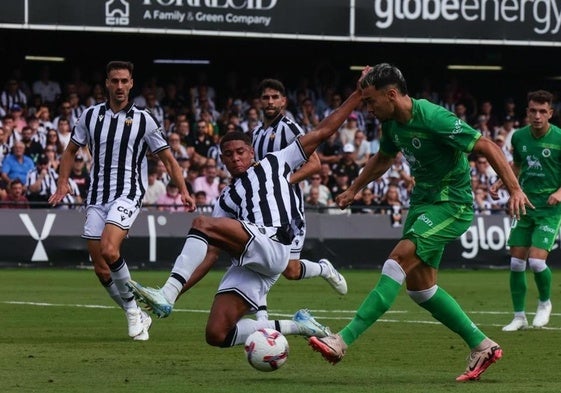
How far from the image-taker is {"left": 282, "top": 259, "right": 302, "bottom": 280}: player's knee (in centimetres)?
1400

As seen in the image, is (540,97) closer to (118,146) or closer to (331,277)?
(331,277)

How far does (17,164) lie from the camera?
25.0 meters

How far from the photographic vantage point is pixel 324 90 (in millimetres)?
32375

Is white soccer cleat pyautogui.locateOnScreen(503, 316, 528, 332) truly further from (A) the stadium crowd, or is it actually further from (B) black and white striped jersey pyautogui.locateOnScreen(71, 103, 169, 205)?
(A) the stadium crowd

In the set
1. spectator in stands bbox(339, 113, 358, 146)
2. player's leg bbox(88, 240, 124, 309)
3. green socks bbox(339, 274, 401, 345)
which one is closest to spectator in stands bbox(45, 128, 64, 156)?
spectator in stands bbox(339, 113, 358, 146)

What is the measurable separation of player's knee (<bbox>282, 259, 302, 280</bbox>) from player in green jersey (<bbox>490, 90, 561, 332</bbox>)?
2.12m

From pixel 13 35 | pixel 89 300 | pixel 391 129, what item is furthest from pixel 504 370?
pixel 13 35

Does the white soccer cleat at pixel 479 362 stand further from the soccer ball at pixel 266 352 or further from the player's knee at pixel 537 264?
the player's knee at pixel 537 264

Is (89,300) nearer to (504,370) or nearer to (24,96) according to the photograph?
(504,370)

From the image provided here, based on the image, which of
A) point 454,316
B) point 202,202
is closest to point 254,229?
point 454,316

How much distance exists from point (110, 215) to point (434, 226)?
394 cm

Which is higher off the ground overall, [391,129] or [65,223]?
[391,129]

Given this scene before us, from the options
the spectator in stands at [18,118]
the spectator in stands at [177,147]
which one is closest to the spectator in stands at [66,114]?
the spectator in stands at [18,118]

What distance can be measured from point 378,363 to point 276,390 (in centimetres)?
189
